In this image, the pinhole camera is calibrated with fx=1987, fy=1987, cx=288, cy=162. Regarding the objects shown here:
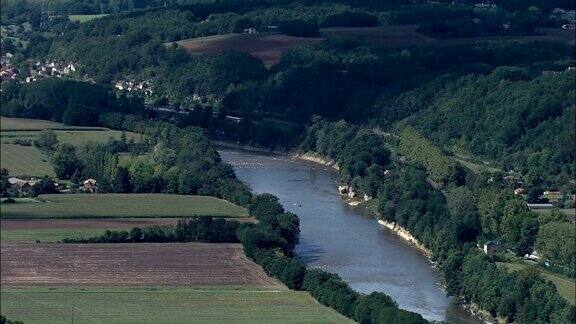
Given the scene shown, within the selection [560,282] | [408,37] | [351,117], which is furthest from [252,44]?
[560,282]

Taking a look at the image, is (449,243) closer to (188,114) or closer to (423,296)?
(423,296)

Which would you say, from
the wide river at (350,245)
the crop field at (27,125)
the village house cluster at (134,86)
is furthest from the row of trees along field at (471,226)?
the village house cluster at (134,86)

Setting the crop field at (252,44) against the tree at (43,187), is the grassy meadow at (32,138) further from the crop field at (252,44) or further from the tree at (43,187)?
the crop field at (252,44)

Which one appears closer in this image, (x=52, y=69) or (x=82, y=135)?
(x=82, y=135)

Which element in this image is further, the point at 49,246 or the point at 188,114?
the point at 188,114

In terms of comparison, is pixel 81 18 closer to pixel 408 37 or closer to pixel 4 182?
pixel 408 37

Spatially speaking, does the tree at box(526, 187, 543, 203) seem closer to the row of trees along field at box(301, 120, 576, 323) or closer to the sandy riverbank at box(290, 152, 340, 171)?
the row of trees along field at box(301, 120, 576, 323)

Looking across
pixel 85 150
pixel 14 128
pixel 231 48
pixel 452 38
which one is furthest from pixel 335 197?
pixel 452 38
